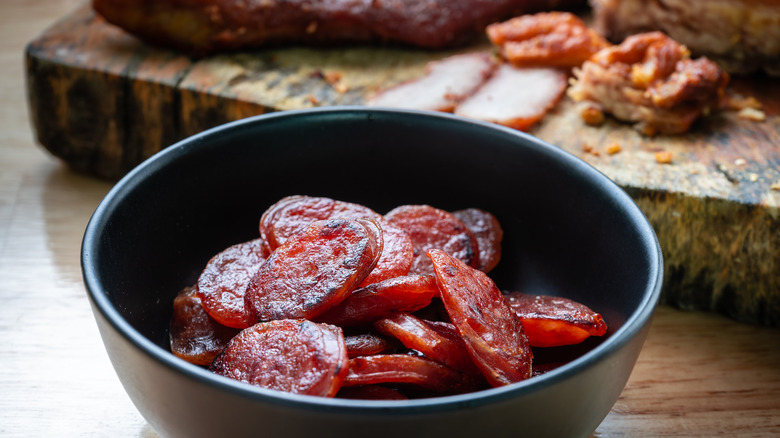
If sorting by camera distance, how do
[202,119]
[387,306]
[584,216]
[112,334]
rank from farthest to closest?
[202,119] < [584,216] < [387,306] < [112,334]

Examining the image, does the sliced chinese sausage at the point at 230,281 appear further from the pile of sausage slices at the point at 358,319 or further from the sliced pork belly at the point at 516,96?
the sliced pork belly at the point at 516,96

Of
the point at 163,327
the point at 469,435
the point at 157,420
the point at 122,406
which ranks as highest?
the point at 469,435

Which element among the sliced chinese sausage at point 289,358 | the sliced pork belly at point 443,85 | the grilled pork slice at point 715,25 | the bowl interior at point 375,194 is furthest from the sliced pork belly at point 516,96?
the sliced chinese sausage at point 289,358

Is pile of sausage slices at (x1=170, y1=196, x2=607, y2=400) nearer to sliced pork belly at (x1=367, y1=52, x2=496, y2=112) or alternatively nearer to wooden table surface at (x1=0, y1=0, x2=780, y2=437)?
wooden table surface at (x1=0, y1=0, x2=780, y2=437)

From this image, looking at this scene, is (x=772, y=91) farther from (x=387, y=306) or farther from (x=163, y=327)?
(x=163, y=327)

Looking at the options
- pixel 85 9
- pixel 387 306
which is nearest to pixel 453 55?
pixel 85 9

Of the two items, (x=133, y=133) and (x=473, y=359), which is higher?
(x=473, y=359)
